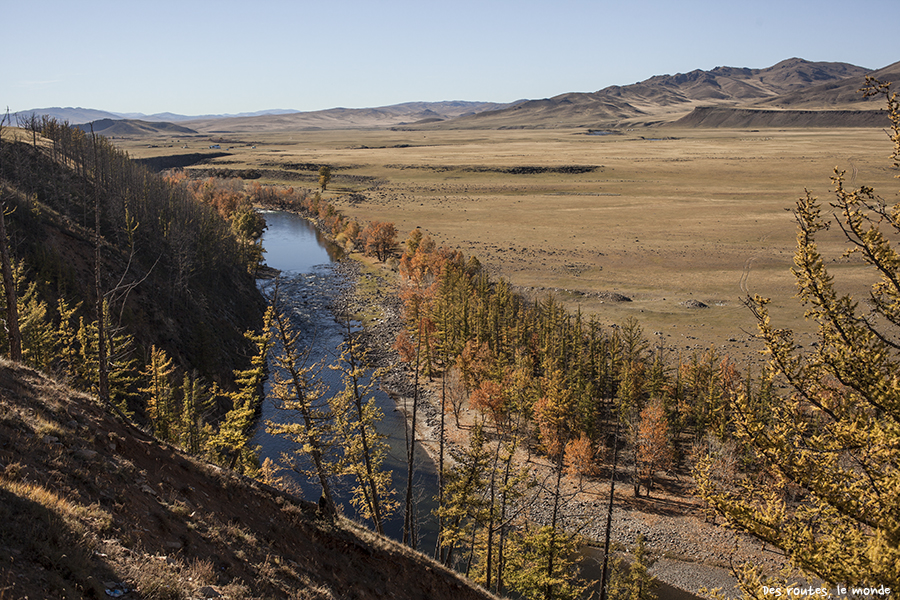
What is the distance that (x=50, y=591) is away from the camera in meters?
8.99

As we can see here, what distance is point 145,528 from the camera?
1295 cm

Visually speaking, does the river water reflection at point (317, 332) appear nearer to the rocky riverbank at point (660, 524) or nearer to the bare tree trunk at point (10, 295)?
the rocky riverbank at point (660, 524)

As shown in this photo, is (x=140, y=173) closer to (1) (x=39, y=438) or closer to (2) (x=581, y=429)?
(2) (x=581, y=429)

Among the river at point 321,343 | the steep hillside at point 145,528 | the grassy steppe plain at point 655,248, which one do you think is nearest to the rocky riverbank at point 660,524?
the river at point 321,343

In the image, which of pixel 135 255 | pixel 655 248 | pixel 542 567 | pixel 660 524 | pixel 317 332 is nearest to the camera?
pixel 542 567

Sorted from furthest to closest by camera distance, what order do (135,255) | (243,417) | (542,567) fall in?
1. (135,255)
2. (542,567)
3. (243,417)

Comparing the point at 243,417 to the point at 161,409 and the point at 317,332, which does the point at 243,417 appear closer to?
the point at 161,409

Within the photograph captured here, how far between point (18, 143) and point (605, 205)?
15648cm

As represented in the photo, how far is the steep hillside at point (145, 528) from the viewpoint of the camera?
999 cm

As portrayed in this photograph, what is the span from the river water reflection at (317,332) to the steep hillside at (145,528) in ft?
19.2

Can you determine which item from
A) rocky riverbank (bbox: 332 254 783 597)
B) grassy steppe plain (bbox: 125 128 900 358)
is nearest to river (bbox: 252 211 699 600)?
rocky riverbank (bbox: 332 254 783 597)

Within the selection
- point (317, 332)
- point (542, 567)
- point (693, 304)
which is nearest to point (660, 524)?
point (542, 567)

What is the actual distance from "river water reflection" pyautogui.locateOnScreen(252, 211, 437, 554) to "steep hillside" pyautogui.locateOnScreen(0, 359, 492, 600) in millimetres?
5843

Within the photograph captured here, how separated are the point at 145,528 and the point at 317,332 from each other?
1754 inches
